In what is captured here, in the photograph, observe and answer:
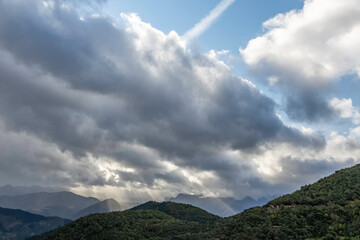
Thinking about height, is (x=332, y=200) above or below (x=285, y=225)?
above

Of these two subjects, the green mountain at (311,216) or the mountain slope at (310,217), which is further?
the green mountain at (311,216)

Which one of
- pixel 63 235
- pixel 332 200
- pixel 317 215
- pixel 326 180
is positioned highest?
pixel 326 180

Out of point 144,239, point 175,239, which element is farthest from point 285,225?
point 144,239

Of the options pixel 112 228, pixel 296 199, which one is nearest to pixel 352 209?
pixel 296 199

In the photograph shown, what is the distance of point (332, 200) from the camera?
110 metres

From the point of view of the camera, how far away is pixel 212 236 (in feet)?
357

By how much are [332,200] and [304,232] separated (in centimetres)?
2918

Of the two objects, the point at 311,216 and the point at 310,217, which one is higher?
the point at 311,216

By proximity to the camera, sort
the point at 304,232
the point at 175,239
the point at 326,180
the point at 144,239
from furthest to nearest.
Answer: the point at 144,239 < the point at 326,180 < the point at 175,239 < the point at 304,232

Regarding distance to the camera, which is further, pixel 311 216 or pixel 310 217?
pixel 311 216

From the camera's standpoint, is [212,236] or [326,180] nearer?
[212,236]

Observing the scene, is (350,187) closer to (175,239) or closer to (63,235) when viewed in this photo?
(175,239)

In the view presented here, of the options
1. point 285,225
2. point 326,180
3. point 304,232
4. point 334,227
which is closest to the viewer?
point 334,227

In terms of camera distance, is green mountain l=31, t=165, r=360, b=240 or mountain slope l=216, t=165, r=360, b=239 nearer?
mountain slope l=216, t=165, r=360, b=239
